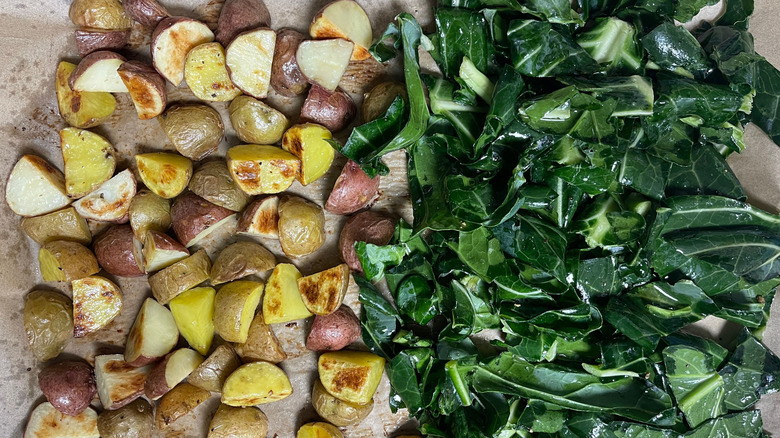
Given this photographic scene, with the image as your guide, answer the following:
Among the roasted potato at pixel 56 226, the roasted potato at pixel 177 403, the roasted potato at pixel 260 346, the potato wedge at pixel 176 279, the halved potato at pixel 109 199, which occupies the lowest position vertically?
the roasted potato at pixel 177 403

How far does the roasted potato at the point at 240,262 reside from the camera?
8.04 ft

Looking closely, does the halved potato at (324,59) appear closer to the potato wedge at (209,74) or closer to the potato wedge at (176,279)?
the potato wedge at (209,74)

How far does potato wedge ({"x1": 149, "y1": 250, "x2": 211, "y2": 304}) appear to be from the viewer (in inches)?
97.0

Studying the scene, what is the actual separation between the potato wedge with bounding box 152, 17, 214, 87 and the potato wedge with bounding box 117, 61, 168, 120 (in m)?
0.05

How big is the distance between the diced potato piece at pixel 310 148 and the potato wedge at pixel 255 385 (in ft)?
2.78

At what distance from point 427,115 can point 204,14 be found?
1.10 meters

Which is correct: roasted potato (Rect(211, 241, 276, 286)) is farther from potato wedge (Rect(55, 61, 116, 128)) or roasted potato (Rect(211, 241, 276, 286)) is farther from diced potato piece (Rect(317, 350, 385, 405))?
potato wedge (Rect(55, 61, 116, 128))

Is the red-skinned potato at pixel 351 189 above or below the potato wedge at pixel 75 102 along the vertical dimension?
below

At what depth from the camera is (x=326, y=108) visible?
2434 millimetres

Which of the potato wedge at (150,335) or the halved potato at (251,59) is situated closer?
the halved potato at (251,59)

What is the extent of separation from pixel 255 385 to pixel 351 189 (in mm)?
949

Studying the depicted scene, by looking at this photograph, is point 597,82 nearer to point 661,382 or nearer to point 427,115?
point 427,115

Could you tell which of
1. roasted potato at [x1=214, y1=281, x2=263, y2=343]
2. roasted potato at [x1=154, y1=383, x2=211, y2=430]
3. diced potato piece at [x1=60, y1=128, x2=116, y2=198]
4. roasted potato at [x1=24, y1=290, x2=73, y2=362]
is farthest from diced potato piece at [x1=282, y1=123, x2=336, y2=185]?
roasted potato at [x1=24, y1=290, x2=73, y2=362]

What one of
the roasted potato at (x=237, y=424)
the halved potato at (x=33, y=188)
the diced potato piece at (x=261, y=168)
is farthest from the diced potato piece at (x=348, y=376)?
the halved potato at (x=33, y=188)
